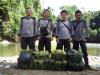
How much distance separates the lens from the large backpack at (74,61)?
1063 centimetres

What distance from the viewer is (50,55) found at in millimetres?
11117

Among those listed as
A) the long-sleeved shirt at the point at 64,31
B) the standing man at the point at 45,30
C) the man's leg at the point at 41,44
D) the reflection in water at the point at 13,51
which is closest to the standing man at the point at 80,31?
the long-sleeved shirt at the point at 64,31

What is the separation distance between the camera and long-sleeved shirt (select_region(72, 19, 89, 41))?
11.2 meters

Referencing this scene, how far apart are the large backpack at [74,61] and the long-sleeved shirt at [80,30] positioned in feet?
1.88

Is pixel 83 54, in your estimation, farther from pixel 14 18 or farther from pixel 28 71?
pixel 14 18

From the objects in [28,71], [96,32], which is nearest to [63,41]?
[28,71]

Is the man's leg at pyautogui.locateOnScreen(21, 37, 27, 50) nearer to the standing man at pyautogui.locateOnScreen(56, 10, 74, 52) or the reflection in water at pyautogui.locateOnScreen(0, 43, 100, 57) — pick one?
the standing man at pyautogui.locateOnScreen(56, 10, 74, 52)

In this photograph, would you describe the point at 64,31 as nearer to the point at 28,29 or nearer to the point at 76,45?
the point at 76,45

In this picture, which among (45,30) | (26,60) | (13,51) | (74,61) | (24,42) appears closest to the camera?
(74,61)

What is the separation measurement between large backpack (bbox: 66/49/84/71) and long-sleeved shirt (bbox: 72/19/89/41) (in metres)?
0.57

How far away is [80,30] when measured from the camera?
11.2 m

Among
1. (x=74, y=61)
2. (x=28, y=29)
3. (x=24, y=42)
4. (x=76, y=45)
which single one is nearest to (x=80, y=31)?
(x=76, y=45)

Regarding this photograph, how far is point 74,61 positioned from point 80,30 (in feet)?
3.56

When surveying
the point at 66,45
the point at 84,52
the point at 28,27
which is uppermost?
the point at 28,27
